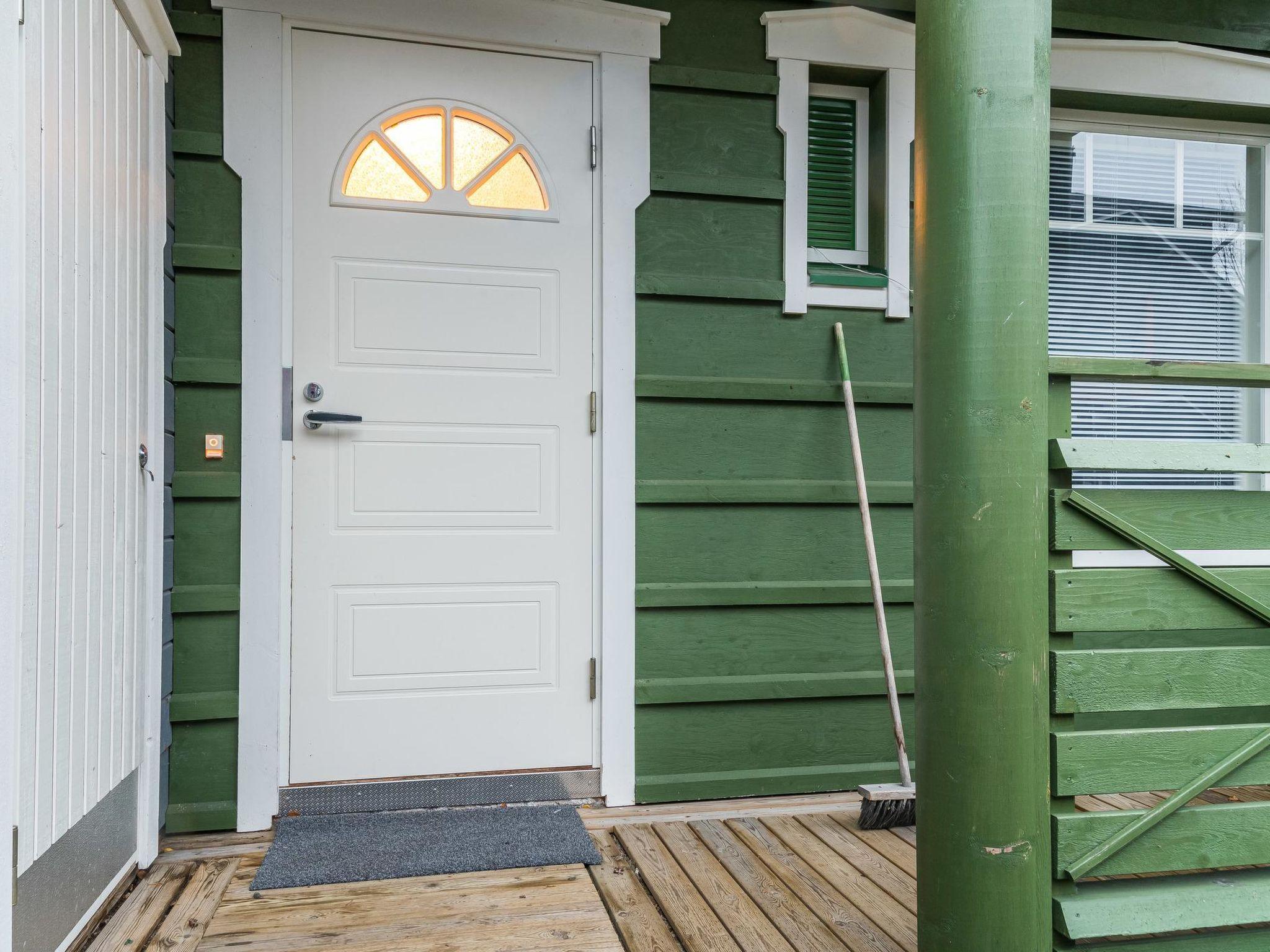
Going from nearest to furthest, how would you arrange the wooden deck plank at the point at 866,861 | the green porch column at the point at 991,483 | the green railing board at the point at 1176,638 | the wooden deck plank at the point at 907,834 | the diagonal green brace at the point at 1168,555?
1. the green porch column at the point at 991,483
2. the diagonal green brace at the point at 1168,555
3. the green railing board at the point at 1176,638
4. the wooden deck plank at the point at 866,861
5. the wooden deck plank at the point at 907,834

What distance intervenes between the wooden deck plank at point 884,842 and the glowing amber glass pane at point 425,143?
2213mm

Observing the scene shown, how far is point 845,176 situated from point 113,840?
280 cm

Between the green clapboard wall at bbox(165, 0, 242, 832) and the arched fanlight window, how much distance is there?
365mm

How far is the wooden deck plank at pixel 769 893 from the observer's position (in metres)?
1.91

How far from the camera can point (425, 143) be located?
106 inches

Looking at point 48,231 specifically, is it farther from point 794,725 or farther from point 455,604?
point 794,725

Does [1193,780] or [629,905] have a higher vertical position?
[1193,780]

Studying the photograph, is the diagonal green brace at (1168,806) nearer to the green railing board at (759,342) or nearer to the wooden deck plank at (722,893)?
the wooden deck plank at (722,893)

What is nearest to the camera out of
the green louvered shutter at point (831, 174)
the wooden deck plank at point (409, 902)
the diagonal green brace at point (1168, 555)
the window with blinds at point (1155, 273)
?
the diagonal green brace at point (1168, 555)

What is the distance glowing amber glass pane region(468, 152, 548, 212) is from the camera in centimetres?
273

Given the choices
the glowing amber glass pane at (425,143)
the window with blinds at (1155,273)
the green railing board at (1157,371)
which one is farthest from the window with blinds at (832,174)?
the green railing board at (1157,371)

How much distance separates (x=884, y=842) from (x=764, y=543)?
92cm

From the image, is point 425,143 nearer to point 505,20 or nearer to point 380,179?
point 380,179

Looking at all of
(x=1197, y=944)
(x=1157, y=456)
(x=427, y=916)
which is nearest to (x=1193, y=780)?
(x=1197, y=944)
